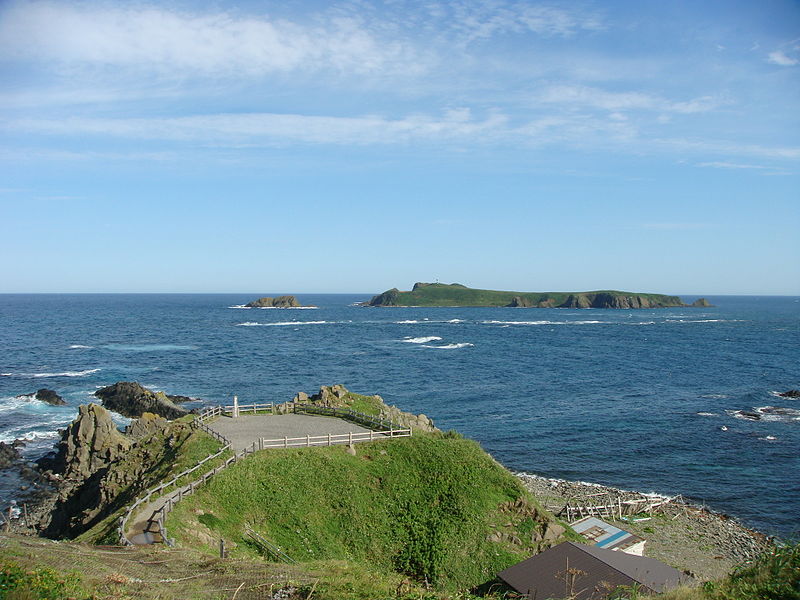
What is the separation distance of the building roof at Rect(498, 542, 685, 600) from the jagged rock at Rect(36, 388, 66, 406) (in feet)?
212

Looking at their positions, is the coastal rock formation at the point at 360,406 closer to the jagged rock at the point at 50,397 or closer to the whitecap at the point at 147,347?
the jagged rock at the point at 50,397

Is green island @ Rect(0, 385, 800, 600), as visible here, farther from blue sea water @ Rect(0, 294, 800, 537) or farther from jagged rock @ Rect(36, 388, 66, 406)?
jagged rock @ Rect(36, 388, 66, 406)

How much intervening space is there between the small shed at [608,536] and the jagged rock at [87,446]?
116ft

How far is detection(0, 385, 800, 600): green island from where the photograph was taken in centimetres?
1527

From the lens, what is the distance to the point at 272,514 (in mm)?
26719

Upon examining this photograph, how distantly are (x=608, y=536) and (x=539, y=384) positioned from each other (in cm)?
4704

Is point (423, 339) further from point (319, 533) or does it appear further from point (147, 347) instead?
point (319, 533)

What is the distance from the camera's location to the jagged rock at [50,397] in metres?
68.6

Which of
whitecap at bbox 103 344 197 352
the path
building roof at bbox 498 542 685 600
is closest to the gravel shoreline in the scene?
building roof at bbox 498 542 685 600

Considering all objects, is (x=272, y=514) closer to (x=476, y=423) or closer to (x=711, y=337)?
(x=476, y=423)

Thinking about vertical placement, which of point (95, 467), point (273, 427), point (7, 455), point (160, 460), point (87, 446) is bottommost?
point (7, 455)

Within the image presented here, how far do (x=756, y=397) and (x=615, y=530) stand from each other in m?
50.5

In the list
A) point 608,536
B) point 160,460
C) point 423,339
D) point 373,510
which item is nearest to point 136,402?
point 160,460

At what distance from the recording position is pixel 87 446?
4678 centimetres
